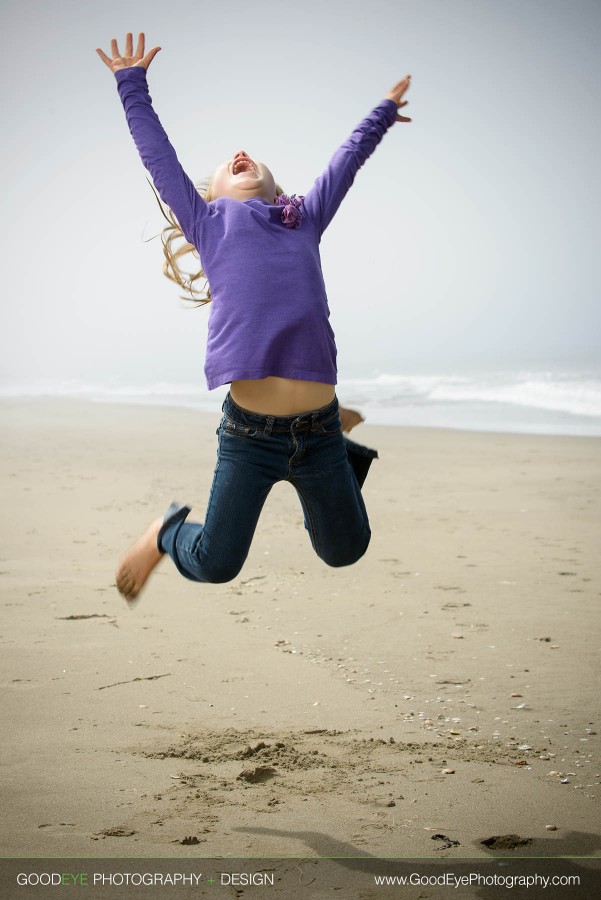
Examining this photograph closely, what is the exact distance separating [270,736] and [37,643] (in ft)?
5.57

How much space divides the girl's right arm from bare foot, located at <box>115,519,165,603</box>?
46.9 inches

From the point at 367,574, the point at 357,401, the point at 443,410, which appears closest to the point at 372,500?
the point at 367,574

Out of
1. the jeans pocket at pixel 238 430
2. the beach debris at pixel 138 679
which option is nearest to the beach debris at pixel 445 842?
the jeans pocket at pixel 238 430

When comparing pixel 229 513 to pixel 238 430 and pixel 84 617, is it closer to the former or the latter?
pixel 238 430

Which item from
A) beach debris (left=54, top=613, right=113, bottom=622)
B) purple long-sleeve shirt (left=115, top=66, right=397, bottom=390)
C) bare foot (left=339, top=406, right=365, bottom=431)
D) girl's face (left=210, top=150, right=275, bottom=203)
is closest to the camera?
purple long-sleeve shirt (left=115, top=66, right=397, bottom=390)

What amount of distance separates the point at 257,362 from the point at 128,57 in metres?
1.32

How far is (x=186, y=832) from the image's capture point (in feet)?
10.0

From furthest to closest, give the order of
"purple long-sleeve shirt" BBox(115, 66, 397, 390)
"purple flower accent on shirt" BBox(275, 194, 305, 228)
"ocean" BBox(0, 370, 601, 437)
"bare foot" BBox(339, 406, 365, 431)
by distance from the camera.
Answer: "ocean" BBox(0, 370, 601, 437) < "bare foot" BBox(339, 406, 365, 431) < "purple flower accent on shirt" BBox(275, 194, 305, 228) < "purple long-sleeve shirt" BBox(115, 66, 397, 390)

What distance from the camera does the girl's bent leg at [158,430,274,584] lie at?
10.4 ft

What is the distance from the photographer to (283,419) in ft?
10.4

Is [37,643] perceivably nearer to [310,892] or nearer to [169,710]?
[169,710]

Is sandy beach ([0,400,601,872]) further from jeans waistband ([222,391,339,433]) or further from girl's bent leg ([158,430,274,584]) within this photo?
jeans waistband ([222,391,339,433])

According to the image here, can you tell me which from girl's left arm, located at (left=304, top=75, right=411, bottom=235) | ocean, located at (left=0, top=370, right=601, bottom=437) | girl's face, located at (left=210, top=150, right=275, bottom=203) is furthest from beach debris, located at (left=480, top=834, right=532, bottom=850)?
ocean, located at (left=0, top=370, right=601, bottom=437)

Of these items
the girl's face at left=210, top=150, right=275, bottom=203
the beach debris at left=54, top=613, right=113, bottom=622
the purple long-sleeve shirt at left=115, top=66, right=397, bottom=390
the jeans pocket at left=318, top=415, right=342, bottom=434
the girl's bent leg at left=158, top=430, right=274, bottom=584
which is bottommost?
the beach debris at left=54, top=613, right=113, bottom=622
